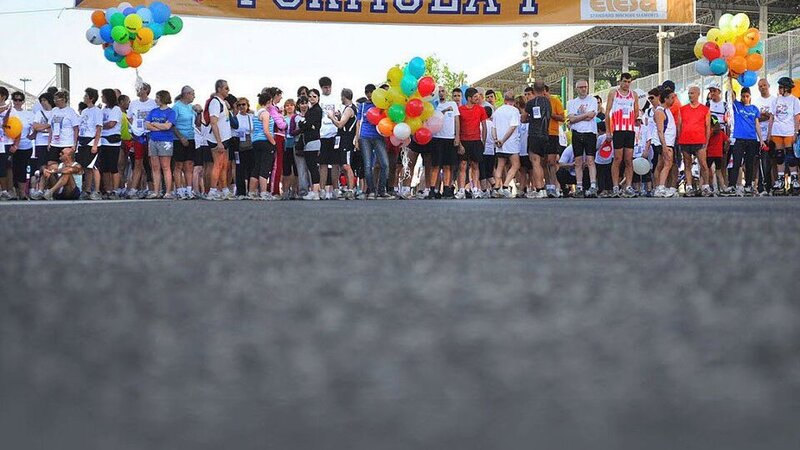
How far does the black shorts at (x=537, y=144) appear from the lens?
36.2ft

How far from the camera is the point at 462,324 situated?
0.92m

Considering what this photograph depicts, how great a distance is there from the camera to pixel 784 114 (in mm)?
11938

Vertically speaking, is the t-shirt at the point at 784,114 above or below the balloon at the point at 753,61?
below

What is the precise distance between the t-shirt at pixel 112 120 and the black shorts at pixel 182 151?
81cm

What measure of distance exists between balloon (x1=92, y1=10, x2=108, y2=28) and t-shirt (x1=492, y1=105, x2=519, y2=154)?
6.09m

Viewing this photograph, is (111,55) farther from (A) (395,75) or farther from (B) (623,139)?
(B) (623,139)

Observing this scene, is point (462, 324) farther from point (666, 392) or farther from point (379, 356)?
point (666, 392)

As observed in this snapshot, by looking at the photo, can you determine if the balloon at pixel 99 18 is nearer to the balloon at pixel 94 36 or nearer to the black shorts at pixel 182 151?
the balloon at pixel 94 36

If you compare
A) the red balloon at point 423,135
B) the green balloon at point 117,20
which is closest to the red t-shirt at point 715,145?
the red balloon at point 423,135

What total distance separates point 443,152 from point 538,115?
1330mm

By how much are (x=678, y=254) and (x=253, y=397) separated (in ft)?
4.80

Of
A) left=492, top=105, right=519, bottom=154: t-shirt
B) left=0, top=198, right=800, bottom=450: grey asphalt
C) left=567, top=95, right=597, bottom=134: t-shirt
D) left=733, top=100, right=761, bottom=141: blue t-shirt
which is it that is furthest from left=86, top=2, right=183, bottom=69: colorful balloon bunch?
left=0, top=198, right=800, bottom=450: grey asphalt

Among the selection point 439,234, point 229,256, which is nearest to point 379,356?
point 229,256

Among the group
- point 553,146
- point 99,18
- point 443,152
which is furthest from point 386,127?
point 99,18
